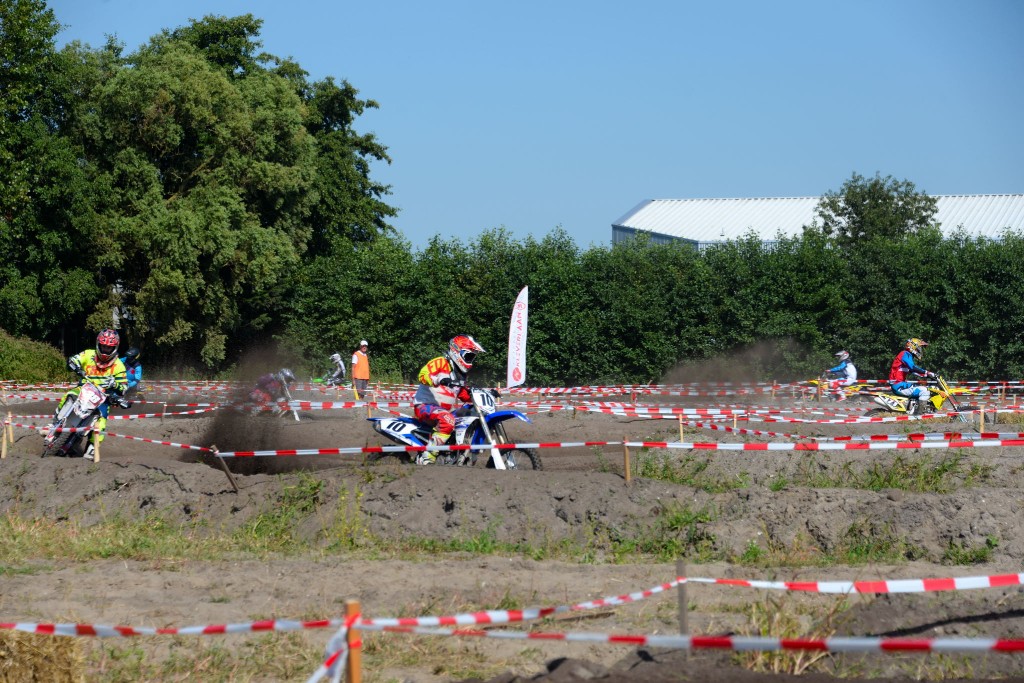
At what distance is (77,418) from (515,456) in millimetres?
5986

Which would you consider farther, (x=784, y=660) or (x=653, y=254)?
(x=653, y=254)

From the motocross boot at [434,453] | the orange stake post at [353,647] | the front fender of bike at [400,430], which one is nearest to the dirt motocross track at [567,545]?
the front fender of bike at [400,430]

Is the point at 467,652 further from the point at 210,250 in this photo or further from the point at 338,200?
the point at 338,200

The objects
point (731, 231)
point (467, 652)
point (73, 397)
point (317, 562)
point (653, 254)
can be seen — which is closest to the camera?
point (467, 652)

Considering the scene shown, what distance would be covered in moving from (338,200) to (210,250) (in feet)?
42.0

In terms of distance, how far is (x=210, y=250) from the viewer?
1470 inches

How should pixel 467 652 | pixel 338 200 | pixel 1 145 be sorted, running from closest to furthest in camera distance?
pixel 467 652 < pixel 1 145 < pixel 338 200

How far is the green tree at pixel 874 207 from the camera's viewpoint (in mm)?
56375

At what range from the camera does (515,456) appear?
13867 mm

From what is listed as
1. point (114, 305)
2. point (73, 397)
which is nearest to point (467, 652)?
point (73, 397)

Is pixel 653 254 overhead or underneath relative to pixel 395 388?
overhead

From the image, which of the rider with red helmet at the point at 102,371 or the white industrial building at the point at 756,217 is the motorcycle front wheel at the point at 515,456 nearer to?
the rider with red helmet at the point at 102,371

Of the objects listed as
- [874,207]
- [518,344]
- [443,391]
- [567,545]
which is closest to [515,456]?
[443,391]

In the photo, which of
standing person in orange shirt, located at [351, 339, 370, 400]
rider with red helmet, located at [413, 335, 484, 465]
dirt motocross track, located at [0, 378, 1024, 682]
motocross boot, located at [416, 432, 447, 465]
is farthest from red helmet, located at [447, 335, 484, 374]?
standing person in orange shirt, located at [351, 339, 370, 400]
